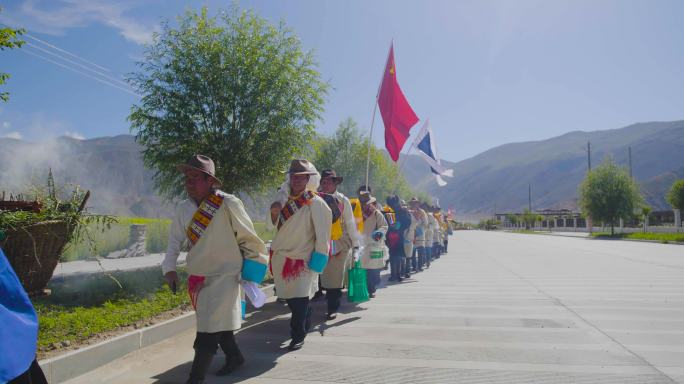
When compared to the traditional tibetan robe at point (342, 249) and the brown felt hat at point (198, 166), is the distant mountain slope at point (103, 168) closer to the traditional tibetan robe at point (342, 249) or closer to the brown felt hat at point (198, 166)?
Answer: the traditional tibetan robe at point (342, 249)

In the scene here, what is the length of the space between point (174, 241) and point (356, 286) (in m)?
3.50

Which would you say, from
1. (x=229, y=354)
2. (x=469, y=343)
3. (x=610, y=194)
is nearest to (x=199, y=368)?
(x=229, y=354)

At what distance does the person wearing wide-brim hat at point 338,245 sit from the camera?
6.54 meters

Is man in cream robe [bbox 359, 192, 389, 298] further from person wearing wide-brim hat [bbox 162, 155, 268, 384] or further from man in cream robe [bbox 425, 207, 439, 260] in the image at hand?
man in cream robe [bbox 425, 207, 439, 260]

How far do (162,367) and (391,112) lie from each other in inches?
374

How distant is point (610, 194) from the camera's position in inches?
1845

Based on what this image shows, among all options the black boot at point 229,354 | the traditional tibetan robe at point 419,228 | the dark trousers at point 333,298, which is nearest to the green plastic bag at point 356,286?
the dark trousers at point 333,298

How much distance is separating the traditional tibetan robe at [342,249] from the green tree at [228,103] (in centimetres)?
544

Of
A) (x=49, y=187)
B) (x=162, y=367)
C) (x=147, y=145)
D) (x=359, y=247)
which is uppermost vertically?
(x=147, y=145)

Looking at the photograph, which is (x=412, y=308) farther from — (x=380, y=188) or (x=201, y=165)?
(x=380, y=188)

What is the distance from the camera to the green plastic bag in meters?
7.16

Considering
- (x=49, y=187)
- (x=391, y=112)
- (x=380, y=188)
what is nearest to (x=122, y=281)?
(x=49, y=187)

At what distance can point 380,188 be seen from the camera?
4356cm

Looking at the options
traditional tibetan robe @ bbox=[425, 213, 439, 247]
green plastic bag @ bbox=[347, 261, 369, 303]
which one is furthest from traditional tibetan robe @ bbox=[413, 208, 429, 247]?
green plastic bag @ bbox=[347, 261, 369, 303]
